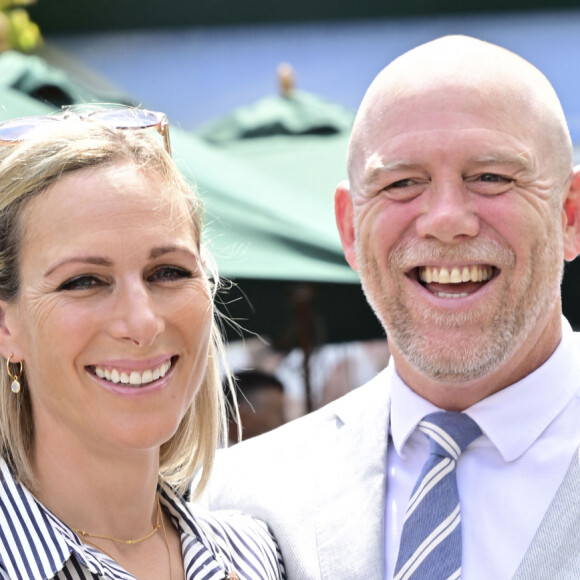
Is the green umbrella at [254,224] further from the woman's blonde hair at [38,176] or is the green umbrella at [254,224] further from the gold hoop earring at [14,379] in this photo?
the gold hoop earring at [14,379]

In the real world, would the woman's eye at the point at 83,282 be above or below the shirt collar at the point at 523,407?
above

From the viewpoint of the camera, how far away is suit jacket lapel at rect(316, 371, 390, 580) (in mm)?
2576

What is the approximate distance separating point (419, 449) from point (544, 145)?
2.60 ft

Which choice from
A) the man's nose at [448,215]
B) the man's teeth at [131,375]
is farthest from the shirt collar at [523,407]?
the man's teeth at [131,375]

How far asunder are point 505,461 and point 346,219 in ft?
2.51

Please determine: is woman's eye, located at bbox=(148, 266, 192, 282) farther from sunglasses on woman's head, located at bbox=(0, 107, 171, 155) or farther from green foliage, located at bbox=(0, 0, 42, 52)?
green foliage, located at bbox=(0, 0, 42, 52)

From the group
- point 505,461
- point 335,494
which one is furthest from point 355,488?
point 505,461

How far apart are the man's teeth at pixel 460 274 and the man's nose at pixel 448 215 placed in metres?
0.08

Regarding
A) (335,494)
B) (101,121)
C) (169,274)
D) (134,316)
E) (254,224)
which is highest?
(254,224)

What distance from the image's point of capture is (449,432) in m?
2.62

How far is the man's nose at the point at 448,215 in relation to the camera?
2547 millimetres

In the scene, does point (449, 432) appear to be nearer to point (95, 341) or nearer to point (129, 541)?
point (129, 541)

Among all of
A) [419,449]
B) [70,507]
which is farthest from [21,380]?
[419,449]

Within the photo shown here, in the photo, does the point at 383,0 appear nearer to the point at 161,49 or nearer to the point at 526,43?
the point at 526,43
